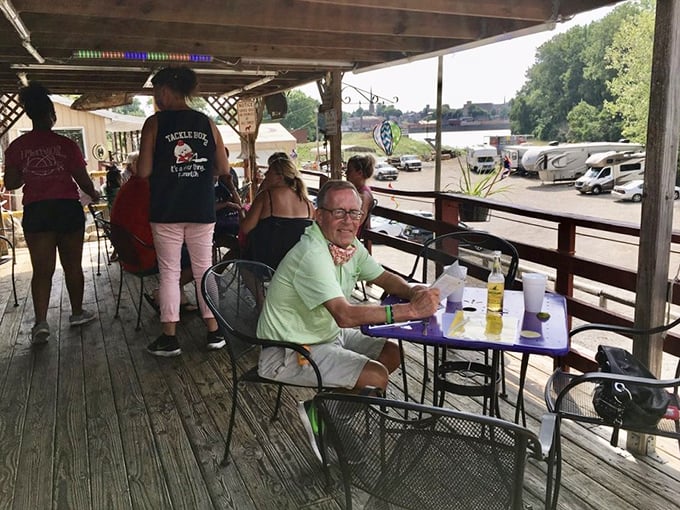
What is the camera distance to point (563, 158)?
2756 centimetres

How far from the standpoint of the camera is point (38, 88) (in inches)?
120

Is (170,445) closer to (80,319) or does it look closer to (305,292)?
(305,292)

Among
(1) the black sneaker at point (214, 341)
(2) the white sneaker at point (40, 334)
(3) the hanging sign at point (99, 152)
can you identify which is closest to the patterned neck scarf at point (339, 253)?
(1) the black sneaker at point (214, 341)

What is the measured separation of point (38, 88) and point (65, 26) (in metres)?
0.52

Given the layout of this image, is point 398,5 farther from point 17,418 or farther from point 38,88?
point 17,418

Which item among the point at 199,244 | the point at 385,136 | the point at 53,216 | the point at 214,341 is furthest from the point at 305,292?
the point at 385,136

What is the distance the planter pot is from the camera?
355 centimetres

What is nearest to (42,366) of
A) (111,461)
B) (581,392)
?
(111,461)

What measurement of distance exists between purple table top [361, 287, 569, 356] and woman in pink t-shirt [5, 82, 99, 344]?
2.21m

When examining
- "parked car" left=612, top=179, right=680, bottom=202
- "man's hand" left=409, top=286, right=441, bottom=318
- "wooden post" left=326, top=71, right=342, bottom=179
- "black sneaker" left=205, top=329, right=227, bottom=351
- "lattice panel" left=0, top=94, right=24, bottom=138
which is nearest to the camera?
"man's hand" left=409, top=286, right=441, bottom=318

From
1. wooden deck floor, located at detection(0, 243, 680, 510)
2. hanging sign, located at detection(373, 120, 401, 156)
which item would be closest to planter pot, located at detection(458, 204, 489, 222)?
wooden deck floor, located at detection(0, 243, 680, 510)

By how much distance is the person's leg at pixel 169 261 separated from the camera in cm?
281

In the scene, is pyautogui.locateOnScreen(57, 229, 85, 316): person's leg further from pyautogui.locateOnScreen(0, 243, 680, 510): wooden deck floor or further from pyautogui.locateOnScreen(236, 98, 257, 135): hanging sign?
pyautogui.locateOnScreen(236, 98, 257, 135): hanging sign

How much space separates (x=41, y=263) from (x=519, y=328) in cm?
280
